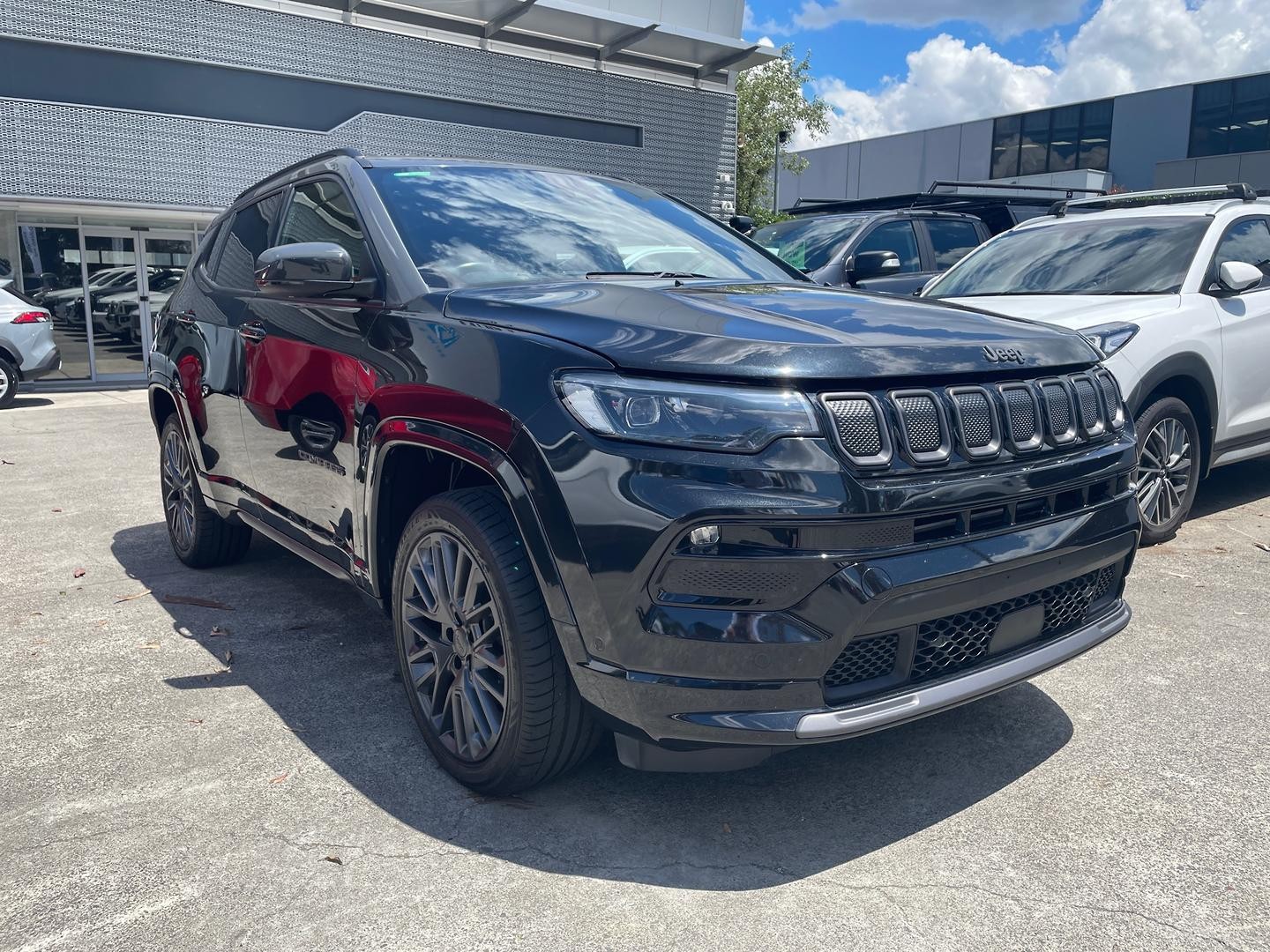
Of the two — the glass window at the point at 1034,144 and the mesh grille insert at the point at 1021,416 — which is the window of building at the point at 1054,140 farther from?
the mesh grille insert at the point at 1021,416

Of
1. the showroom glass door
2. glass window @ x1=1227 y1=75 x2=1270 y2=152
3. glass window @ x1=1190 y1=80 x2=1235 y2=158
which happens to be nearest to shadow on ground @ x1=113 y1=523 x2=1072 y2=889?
the showroom glass door

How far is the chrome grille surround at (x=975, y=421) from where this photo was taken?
2445mm

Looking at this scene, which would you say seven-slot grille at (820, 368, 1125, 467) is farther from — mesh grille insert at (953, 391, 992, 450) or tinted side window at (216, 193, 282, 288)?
tinted side window at (216, 193, 282, 288)

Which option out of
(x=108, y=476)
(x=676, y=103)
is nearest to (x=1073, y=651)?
(x=108, y=476)

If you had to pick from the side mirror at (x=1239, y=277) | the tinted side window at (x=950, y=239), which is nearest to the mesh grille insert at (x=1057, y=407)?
the side mirror at (x=1239, y=277)

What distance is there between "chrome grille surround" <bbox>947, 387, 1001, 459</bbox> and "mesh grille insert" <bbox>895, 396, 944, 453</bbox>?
0.06m

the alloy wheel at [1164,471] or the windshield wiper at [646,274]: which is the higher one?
the windshield wiper at [646,274]

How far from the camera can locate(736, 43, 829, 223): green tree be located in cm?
3494

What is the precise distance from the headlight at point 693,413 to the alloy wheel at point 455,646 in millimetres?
567

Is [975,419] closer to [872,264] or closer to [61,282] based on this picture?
[872,264]

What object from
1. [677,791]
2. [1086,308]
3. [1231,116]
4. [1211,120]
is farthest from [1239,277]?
[1211,120]

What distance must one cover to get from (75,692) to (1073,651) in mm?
3165

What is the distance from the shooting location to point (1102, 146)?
140 ft

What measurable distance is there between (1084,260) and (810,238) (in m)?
3.29
